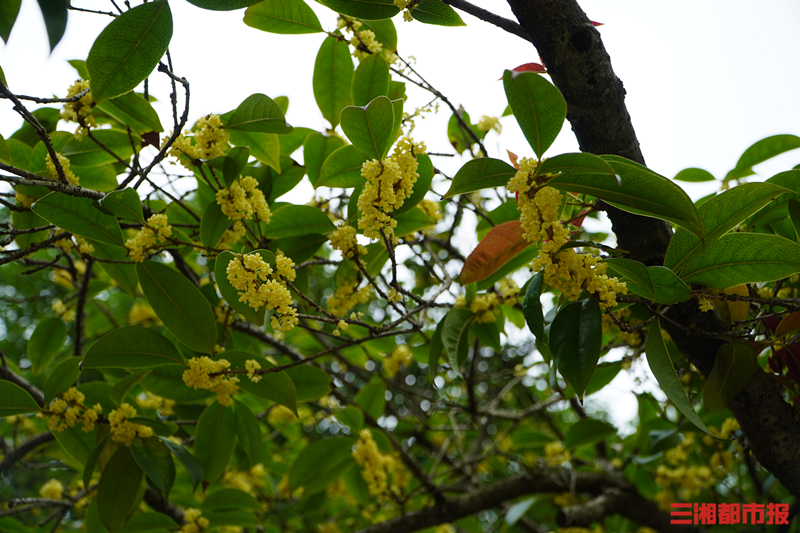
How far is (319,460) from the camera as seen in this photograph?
2084 millimetres

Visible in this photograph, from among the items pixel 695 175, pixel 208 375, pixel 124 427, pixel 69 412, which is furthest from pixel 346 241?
pixel 695 175

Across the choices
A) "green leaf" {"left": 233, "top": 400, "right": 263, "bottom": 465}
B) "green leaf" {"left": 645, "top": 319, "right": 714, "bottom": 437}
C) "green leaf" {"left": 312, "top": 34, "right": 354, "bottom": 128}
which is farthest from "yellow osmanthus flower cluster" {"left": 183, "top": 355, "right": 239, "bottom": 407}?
"green leaf" {"left": 645, "top": 319, "right": 714, "bottom": 437}

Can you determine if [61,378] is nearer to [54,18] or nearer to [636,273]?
[54,18]

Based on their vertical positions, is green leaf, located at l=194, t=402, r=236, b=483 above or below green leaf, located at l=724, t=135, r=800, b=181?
below

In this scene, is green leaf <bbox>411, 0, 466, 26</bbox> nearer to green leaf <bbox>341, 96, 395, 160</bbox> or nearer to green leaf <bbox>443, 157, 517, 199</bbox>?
green leaf <bbox>341, 96, 395, 160</bbox>

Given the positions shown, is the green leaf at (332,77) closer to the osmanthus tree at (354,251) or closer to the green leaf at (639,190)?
the osmanthus tree at (354,251)

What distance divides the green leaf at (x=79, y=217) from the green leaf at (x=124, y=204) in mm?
27

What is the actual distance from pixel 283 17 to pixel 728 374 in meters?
1.43

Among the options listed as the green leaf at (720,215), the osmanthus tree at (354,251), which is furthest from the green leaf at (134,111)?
the green leaf at (720,215)

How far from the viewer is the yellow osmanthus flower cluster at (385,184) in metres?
1.01

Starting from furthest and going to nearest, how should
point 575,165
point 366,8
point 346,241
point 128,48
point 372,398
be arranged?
point 372,398, point 346,241, point 366,8, point 128,48, point 575,165

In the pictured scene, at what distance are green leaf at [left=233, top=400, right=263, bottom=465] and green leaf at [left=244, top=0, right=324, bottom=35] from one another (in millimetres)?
1128

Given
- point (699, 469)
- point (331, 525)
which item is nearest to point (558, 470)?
point (699, 469)

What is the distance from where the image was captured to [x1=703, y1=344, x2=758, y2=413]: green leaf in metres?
1.12
